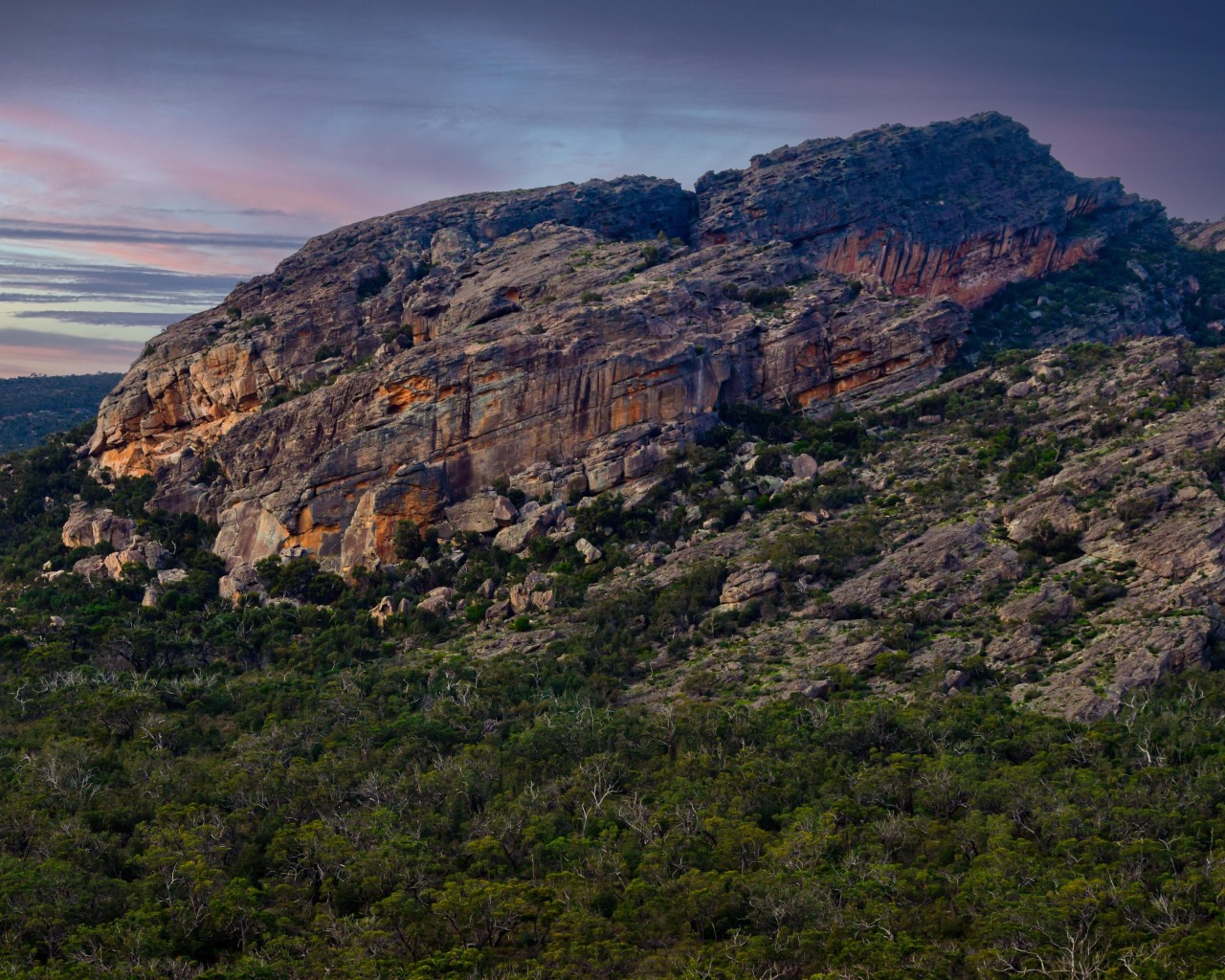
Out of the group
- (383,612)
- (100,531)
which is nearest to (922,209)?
(383,612)

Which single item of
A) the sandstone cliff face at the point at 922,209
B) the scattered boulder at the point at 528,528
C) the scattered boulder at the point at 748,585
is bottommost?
the scattered boulder at the point at 748,585

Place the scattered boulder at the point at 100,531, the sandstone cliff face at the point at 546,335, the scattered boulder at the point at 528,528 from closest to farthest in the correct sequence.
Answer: the scattered boulder at the point at 528,528, the sandstone cliff face at the point at 546,335, the scattered boulder at the point at 100,531

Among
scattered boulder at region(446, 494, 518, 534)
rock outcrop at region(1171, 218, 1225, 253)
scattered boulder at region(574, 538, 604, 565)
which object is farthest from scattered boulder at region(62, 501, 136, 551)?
rock outcrop at region(1171, 218, 1225, 253)

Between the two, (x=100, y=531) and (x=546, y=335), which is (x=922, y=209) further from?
(x=100, y=531)

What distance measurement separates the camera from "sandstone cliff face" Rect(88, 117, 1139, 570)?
88.4 meters

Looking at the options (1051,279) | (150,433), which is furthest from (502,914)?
(1051,279)

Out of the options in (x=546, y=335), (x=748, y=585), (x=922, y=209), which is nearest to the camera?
(x=748, y=585)

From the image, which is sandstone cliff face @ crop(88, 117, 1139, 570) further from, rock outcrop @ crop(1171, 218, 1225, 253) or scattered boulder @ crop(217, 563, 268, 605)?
rock outcrop @ crop(1171, 218, 1225, 253)

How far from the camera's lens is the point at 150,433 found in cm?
10931

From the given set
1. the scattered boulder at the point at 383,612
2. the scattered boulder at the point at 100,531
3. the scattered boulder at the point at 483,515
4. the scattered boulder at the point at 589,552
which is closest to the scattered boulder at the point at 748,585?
the scattered boulder at the point at 589,552

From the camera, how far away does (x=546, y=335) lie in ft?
298

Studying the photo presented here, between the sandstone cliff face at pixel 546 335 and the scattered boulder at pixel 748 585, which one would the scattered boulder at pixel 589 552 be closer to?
the sandstone cliff face at pixel 546 335

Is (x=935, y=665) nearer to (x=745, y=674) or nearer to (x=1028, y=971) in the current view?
(x=745, y=674)

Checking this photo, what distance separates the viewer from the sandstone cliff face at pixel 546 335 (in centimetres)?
8838
